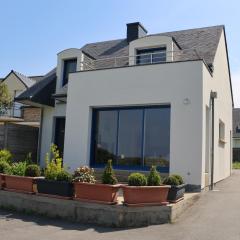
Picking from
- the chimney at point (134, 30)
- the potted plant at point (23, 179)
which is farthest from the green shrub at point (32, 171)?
the chimney at point (134, 30)

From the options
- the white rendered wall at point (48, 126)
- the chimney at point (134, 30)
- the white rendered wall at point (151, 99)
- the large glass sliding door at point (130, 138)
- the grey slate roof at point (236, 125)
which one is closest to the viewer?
the white rendered wall at point (151, 99)

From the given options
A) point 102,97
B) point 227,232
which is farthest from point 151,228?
point 102,97

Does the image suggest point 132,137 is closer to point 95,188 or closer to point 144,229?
point 95,188

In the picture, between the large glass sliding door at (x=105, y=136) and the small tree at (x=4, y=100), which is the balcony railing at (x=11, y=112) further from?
the large glass sliding door at (x=105, y=136)

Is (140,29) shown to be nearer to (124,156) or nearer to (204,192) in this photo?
(124,156)

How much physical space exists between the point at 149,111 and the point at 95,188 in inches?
218

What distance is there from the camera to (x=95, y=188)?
30.7ft

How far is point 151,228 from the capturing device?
8.56 metres

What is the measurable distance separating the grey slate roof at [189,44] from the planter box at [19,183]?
29.0 ft

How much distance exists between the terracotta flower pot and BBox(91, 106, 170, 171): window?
4.55 meters

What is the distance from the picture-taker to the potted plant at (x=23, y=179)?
34.8 ft

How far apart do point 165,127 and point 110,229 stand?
232 inches

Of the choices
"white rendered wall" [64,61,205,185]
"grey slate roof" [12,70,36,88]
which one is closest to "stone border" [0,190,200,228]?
"white rendered wall" [64,61,205,185]

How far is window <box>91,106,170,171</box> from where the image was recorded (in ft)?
45.2
